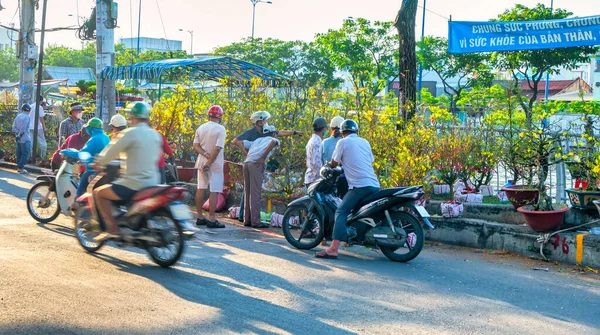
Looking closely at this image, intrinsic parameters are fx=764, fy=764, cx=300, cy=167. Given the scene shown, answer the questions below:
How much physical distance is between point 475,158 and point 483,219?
67.4 inches

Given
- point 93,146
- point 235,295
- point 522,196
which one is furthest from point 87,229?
point 522,196

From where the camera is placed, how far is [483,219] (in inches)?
431

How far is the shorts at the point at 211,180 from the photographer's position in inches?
458

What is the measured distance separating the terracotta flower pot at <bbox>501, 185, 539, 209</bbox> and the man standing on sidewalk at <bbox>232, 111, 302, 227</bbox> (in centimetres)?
329

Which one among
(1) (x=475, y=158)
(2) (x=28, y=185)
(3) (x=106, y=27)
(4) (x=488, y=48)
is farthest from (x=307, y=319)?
(3) (x=106, y=27)

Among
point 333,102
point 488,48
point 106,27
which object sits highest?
point 106,27

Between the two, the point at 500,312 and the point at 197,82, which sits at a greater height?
the point at 197,82

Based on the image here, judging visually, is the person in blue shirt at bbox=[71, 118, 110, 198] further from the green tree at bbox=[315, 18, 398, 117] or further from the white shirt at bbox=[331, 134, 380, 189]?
the green tree at bbox=[315, 18, 398, 117]

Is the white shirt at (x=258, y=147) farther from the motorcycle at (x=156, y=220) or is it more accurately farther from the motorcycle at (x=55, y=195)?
the motorcycle at (x=156, y=220)

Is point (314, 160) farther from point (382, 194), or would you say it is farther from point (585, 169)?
point (585, 169)

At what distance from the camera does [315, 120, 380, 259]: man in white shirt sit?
9125 millimetres

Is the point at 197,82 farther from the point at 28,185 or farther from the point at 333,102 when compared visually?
the point at 333,102

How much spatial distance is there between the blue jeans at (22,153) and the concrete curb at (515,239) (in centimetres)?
1237

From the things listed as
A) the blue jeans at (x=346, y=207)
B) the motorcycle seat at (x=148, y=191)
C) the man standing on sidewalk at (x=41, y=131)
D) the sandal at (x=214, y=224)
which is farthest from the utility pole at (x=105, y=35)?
the motorcycle seat at (x=148, y=191)
